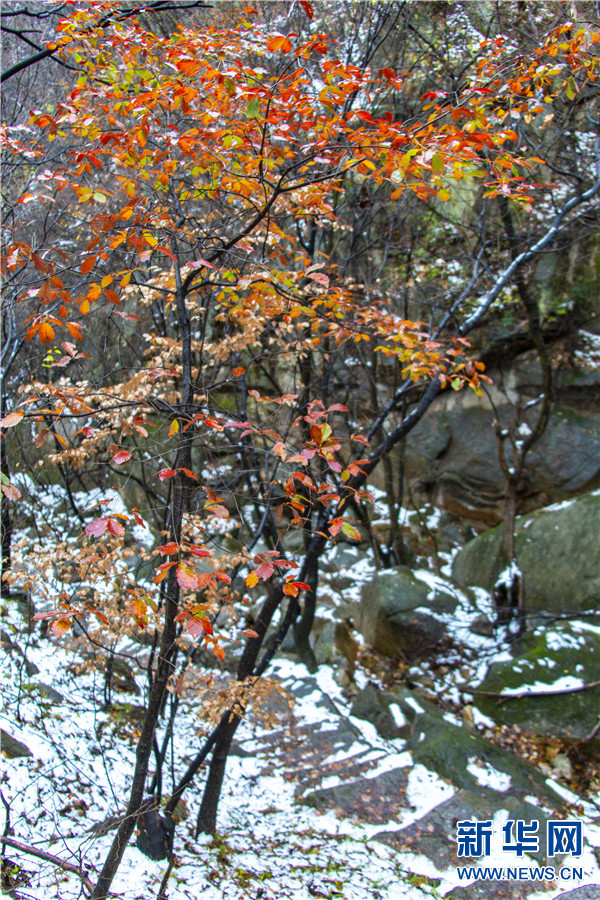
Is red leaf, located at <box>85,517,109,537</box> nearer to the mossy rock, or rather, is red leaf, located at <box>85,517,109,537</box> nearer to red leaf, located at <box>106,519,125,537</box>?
red leaf, located at <box>106,519,125,537</box>

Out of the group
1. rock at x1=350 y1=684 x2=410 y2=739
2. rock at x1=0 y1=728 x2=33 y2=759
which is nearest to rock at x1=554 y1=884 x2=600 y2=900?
rock at x1=350 y1=684 x2=410 y2=739

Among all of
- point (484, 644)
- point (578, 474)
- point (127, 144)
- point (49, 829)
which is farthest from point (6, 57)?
point (578, 474)

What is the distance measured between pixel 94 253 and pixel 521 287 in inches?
303

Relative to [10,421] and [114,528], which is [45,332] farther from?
[114,528]

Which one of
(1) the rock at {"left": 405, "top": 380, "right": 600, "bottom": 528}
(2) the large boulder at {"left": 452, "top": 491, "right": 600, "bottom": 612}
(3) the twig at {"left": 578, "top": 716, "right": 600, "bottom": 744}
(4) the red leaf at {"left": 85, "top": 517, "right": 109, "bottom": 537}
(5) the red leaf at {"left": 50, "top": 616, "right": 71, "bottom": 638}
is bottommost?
(5) the red leaf at {"left": 50, "top": 616, "right": 71, "bottom": 638}

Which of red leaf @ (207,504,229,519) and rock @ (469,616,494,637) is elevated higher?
rock @ (469,616,494,637)

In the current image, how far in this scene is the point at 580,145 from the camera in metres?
6.65

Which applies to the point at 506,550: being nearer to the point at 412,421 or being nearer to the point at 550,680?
the point at 550,680

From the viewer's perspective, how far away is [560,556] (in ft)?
26.5

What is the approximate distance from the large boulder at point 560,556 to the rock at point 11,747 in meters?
7.13

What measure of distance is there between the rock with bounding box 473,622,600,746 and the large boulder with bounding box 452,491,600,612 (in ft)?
2.26

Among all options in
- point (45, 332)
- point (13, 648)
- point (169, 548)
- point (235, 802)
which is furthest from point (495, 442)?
point (45, 332)

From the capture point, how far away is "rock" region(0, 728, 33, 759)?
3.86 m

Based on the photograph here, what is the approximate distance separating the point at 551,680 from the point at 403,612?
2.41 metres
